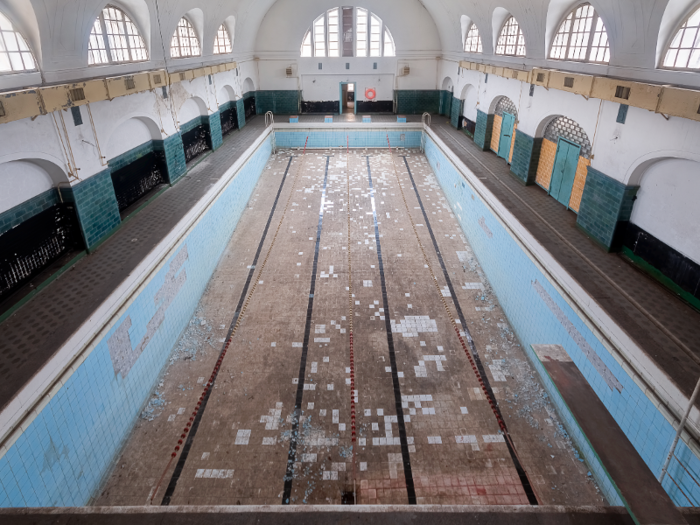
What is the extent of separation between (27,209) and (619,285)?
7135 millimetres

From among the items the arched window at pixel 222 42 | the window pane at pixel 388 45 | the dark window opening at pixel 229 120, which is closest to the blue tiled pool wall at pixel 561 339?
the dark window opening at pixel 229 120

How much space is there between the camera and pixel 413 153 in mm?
14922

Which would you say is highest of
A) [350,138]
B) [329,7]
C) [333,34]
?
[329,7]

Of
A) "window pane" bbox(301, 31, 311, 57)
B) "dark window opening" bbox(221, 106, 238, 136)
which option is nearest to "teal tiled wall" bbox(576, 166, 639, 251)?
"dark window opening" bbox(221, 106, 238, 136)

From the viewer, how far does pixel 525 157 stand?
8.79 m

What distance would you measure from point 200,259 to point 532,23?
7.59 meters

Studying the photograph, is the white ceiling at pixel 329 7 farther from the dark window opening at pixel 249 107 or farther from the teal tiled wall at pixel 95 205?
the dark window opening at pixel 249 107

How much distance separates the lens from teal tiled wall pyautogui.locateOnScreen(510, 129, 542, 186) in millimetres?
8523

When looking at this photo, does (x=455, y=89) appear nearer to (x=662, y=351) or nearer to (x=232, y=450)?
(x=662, y=351)

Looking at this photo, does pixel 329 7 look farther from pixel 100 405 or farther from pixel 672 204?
pixel 100 405

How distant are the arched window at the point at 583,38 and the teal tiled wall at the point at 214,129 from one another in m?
8.16

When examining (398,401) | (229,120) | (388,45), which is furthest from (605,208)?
(388,45)

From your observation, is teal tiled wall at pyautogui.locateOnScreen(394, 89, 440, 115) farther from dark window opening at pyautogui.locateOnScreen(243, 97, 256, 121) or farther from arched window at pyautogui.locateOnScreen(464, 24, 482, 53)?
dark window opening at pyautogui.locateOnScreen(243, 97, 256, 121)

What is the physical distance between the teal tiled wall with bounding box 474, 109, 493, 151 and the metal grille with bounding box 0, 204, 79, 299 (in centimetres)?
972
